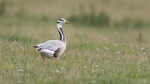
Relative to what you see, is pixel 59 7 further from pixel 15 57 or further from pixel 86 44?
pixel 15 57

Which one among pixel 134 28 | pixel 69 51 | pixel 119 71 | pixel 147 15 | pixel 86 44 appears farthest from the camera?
pixel 147 15

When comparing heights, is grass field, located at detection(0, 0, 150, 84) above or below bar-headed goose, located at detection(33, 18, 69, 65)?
below

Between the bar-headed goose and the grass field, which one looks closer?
the grass field

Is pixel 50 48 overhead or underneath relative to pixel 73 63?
overhead

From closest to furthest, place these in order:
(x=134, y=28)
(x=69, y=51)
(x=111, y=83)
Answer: (x=111, y=83), (x=69, y=51), (x=134, y=28)

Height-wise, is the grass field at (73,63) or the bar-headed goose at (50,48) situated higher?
the bar-headed goose at (50,48)

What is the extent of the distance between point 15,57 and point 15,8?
12.4 meters

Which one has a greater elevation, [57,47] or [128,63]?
[57,47]

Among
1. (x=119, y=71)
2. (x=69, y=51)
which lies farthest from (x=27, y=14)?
(x=119, y=71)

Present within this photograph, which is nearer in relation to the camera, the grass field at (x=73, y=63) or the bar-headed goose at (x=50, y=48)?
the grass field at (x=73, y=63)

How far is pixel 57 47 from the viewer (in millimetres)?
8523

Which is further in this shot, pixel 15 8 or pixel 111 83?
pixel 15 8

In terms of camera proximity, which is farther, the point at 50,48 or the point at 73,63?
the point at 73,63

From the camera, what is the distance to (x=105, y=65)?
8719mm
